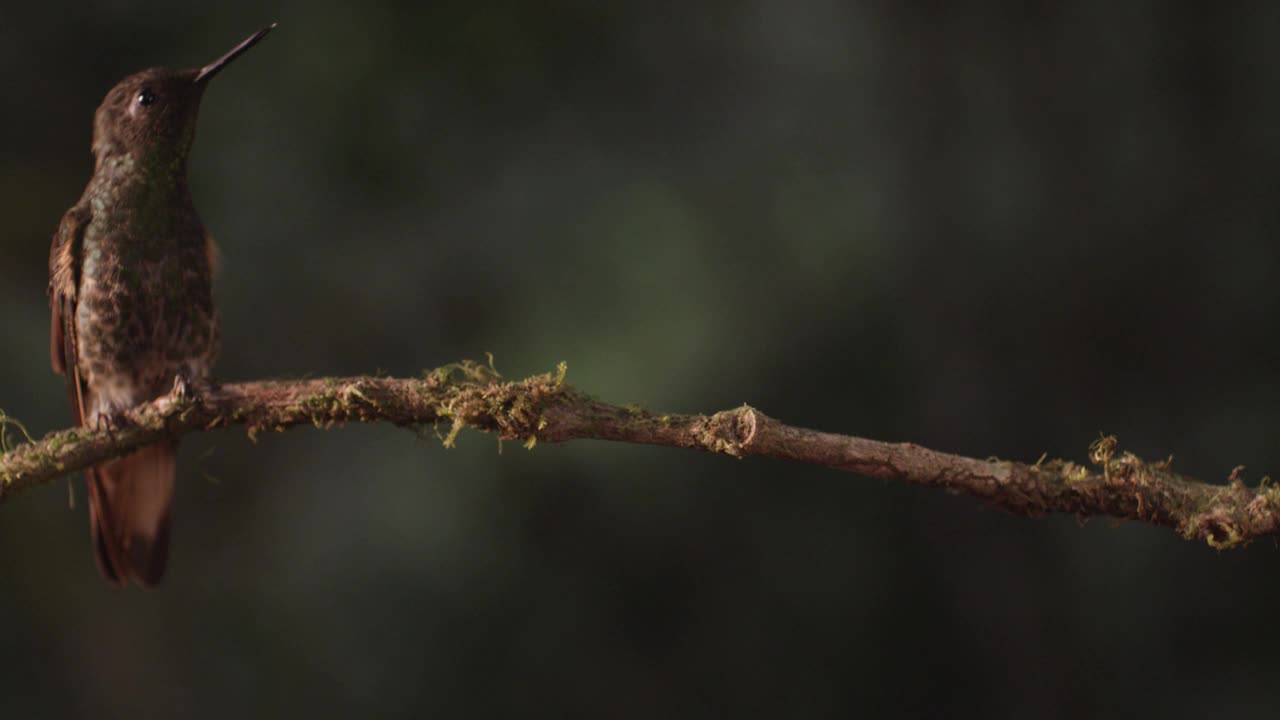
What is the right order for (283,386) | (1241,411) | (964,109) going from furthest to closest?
(964,109), (1241,411), (283,386)

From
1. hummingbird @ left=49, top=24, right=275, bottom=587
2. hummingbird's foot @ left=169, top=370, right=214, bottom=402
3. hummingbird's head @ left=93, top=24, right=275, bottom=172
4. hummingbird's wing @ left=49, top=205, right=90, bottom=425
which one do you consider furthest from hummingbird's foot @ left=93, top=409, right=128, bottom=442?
hummingbird's head @ left=93, top=24, right=275, bottom=172

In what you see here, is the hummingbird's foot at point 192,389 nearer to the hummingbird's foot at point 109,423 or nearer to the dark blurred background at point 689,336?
the hummingbird's foot at point 109,423

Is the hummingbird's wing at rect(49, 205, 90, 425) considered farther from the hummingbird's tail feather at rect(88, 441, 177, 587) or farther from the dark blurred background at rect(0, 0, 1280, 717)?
the dark blurred background at rect(0, 0, 1280, 717)

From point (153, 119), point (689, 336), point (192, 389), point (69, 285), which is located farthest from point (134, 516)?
point (689, 336)

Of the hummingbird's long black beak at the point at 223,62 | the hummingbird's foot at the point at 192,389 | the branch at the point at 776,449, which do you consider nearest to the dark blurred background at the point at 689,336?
the hummingbird's long black beak at the point at 223,62

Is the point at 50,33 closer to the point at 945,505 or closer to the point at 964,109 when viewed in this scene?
the point at 964,109

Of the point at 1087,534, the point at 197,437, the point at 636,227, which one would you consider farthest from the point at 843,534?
the point at 197,437

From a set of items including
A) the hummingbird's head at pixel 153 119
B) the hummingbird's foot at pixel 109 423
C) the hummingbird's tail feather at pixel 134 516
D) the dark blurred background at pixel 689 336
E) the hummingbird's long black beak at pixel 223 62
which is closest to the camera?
the hummingbird's foot at pixel 109 423
